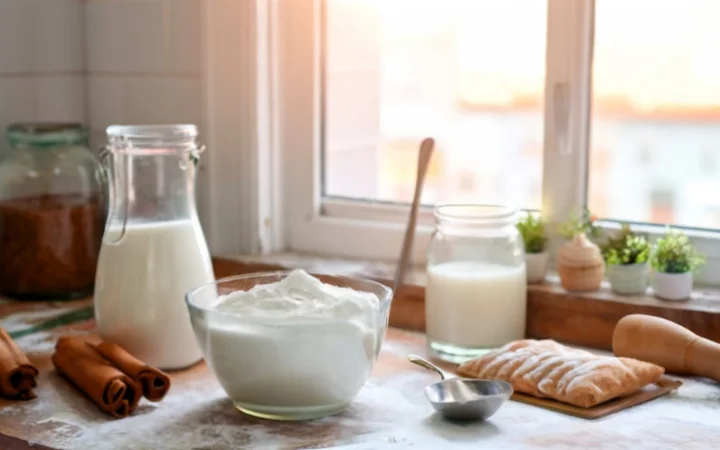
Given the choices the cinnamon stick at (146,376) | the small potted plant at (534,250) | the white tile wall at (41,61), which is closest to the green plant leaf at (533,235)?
the small potted plant at (534,250)

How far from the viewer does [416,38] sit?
173 cm

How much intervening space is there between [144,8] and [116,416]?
0.90m

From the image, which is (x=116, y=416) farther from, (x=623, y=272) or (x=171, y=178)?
(x=623, y=272)

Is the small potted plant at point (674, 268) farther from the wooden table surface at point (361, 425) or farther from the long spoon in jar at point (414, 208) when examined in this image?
the long spoon in jar at point (414, 208)

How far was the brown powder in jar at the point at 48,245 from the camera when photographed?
1685 millimetres

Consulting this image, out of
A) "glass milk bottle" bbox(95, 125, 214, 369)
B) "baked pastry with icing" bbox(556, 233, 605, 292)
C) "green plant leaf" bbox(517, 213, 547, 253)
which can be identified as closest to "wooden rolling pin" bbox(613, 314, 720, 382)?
"baked pastry with icing" bbox(556, 233, 605, 292)

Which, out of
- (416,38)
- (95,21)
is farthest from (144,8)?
(416,38)

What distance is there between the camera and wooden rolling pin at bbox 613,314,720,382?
128 centimetres

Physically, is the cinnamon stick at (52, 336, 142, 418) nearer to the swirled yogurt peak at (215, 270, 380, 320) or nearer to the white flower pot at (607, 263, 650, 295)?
the swirled yogurt peak at (215, 270, 380, 320)

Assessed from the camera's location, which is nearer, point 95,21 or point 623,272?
point 623,272

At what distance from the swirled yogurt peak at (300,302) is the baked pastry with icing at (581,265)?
371mm

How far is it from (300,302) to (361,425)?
16 cm

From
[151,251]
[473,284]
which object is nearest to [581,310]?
[473,284]

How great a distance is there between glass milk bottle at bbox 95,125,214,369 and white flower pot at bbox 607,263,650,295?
0.59 m
